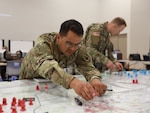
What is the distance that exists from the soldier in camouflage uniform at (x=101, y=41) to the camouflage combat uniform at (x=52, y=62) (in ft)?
1.81

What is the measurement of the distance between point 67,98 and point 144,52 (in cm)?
595

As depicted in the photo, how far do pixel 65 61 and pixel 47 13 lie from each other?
5.00m

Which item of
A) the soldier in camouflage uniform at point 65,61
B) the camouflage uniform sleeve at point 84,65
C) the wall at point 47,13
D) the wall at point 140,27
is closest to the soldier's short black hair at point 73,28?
the soldier in camouflage uniform at point 65,61

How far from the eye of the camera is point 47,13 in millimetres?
6348

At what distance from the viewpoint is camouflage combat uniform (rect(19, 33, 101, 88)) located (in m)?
1.17

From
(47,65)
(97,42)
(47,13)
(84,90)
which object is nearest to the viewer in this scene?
(84,90)

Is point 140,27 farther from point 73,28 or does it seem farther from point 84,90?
point 84,90

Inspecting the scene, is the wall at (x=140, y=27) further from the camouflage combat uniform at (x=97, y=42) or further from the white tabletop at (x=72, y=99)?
the white tabletop at (x=72, y=99)

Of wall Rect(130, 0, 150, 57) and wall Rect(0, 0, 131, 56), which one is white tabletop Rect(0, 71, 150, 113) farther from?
wall Rect(130, 0, 150, 57)

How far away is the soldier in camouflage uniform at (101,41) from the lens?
2.16 m

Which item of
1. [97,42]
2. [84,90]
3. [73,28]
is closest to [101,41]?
[97,42]

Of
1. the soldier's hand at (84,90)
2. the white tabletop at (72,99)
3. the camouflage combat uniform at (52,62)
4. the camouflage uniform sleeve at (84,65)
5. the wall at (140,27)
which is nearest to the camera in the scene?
the white tabletop at (72,99)

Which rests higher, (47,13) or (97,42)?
(47,13)

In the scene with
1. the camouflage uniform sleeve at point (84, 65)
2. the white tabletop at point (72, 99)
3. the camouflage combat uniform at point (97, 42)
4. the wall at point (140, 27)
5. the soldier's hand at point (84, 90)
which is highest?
the wall at point (140, 27)
